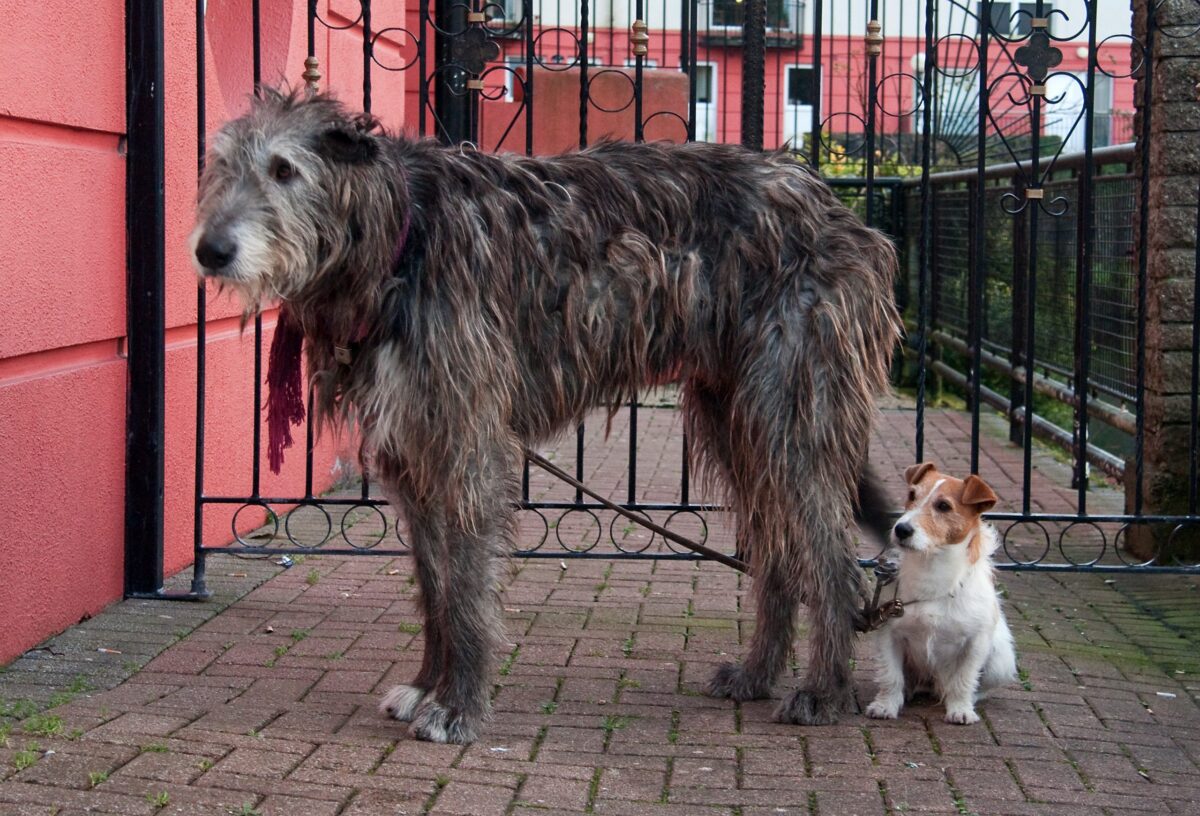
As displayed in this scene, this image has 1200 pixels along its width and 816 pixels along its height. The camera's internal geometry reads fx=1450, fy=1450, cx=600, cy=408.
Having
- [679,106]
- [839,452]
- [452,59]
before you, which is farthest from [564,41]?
[839,452]

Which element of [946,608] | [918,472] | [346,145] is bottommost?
[946,608]

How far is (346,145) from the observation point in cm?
396

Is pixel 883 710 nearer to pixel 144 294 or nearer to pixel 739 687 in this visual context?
pixel 739 687

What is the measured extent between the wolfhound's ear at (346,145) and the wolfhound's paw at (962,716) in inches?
98.2

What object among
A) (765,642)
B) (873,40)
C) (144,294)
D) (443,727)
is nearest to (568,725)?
(443,727)

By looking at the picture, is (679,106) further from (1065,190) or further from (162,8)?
(162,8)

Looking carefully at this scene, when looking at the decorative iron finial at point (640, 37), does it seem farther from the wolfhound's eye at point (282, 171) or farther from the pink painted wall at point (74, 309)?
the wolfhound's eye at point (282, 171)

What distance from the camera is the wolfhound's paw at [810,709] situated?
14.9ft

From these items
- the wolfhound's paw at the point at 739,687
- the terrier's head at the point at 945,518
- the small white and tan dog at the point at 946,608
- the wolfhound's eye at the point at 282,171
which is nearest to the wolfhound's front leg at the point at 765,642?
the wolfhound's paw at the point at 739,687

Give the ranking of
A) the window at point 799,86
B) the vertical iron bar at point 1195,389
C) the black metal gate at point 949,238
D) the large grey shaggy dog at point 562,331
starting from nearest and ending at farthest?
the large grey shaggy dog at point 562,331 < the black metal gate at point 949,238 < the vertical iron bar at point 1195,389 < the window at point 799,86

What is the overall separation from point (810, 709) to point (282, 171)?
7.50 ft

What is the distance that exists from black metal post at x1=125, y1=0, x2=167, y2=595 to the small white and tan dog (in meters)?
2.93

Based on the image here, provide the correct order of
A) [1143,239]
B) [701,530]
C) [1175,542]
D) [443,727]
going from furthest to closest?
[701,530]
[1175,542]
[1143,239]
[443,727]

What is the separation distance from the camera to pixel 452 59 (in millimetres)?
5809
